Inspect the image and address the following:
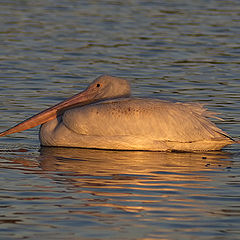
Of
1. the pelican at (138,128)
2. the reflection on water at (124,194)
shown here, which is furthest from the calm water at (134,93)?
the pelican at (138,128)

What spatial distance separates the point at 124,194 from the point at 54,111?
8.47 feet

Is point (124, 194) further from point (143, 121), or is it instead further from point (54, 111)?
point (54, 111)

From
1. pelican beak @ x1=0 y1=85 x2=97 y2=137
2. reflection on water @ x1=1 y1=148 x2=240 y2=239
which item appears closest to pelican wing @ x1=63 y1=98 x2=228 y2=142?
reflection on water @ x1=1 y1=148 x2=240 y2=239

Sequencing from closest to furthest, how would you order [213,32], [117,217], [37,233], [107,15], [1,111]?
1. [37,233]
2. [117,217]
3. [1,111]
4. [213,32]
5. [107,15]

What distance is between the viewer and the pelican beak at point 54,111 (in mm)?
9062

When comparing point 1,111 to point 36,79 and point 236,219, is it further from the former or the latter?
point 236,219

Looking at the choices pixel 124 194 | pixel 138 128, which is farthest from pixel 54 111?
pixel 124 194

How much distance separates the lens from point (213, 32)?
16.7 m

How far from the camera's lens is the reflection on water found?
5.94 m

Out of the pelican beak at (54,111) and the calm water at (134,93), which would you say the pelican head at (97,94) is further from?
the calm water at (134,93)

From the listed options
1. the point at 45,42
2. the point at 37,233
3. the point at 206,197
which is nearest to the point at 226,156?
the point at 206,197

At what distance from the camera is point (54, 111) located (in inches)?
361

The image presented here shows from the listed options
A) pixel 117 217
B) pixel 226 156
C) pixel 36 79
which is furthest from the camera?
pixel 36 79

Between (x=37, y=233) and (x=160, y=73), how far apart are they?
7.55 m
